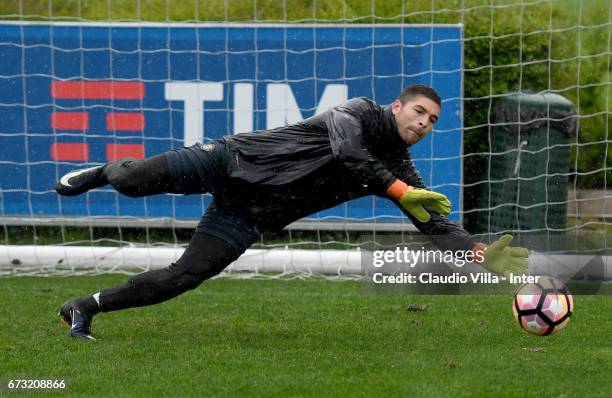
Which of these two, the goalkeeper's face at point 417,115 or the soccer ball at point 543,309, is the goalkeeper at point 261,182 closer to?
the goalkeeper's face at point 417,115

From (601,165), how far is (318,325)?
20.1ft

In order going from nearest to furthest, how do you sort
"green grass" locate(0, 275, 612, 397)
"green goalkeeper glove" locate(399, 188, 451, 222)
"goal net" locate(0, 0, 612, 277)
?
1. "green grass" locate(0, 275, 612, 397)
2. "green goalkeeper glove" locate(399, 188, 451, 222)
3. "goal net" locate(0, 0, 612, 277)

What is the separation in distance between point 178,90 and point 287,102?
1.08 meters

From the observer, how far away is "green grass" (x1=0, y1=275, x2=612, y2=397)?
219 inches

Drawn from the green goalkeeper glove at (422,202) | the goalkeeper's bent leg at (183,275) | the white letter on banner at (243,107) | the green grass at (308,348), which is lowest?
the green grass at (308,348)

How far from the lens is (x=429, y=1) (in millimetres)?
12289

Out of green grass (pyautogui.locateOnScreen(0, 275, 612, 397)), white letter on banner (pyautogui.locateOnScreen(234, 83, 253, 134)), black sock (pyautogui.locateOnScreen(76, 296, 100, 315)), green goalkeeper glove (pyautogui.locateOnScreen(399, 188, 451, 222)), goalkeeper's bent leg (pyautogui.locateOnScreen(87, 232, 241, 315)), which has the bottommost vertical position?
green grass (pyautogui.locateOnScreen(0, 275, 612, 397))

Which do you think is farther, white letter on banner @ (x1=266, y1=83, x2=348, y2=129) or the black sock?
white letter on banner @ (x1=266, y1=83, x2=348, y2=129)

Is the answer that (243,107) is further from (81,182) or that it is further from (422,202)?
(422,202)

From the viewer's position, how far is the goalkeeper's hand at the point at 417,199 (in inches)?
244

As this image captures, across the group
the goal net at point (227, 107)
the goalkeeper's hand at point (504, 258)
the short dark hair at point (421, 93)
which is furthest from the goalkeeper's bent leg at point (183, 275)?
the goal net at point (227, 107)

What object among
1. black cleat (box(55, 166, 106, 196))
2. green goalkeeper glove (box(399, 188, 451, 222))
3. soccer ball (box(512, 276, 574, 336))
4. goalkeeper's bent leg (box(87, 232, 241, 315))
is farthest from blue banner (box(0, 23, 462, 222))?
green goalkeeper glove (box(399, 188, 451, 222))

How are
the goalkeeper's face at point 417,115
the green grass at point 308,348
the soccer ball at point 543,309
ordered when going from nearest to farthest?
1. the green grass at point 308,348
2. the soccer ball at point 543,309
3. the goalkeeper's face at point 417,115

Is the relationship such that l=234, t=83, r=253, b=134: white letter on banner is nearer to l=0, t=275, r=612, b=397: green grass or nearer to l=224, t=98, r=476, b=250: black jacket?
l=0, t=275, r=612, b=397: green grass
